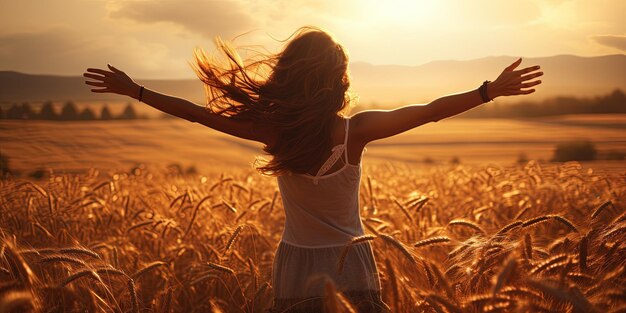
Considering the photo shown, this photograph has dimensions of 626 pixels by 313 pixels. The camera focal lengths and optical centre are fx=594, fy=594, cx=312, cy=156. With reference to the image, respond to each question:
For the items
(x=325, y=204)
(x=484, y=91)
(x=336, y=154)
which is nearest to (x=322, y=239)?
(x=325, y=204)

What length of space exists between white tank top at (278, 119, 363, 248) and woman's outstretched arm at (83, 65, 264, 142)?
0.30m

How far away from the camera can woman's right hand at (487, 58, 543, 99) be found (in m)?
2.40

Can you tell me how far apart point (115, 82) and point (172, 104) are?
33 cm

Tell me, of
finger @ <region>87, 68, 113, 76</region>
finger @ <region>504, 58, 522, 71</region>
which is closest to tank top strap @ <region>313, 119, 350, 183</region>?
finger @ <region>504, 58, 522, 71</region>

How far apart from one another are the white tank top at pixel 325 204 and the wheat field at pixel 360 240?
29cm

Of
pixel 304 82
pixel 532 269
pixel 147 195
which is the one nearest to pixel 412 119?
pixel 304 82

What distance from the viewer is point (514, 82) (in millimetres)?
2424

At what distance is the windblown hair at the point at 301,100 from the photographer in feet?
8.11

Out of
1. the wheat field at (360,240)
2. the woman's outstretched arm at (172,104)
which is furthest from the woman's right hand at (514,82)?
the woman's outstretched arm at (172,104)

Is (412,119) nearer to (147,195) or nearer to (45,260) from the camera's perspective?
(45,260)

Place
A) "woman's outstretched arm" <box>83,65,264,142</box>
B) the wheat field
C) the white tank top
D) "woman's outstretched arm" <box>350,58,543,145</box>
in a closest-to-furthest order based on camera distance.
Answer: the wheat field
"woman's outstretched arm" <box>350,58,543,145</box>
the white tank top
"woman's outstretched arm" <box>83,65,264,142</box>

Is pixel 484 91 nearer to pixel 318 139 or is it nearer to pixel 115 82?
pixel 318 139

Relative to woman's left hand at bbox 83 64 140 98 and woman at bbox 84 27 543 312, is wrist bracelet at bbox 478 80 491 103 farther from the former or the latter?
woman's left hand at bbox 83 64 140 98

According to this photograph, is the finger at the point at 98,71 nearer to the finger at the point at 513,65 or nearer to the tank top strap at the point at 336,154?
the tank top strap at the point at 336,154
